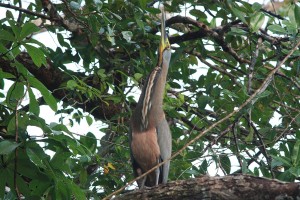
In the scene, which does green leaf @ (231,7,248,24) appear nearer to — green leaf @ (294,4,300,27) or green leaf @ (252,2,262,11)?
green leaf @ (252,2,262,11)

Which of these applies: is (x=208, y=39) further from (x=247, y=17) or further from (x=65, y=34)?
(x=65, y=34)

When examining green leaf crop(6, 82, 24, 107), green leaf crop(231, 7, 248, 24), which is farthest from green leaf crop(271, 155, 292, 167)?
green leaf crop(6, 82, 24, 107)

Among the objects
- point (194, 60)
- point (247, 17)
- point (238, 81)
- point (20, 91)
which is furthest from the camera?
point (194, 60)

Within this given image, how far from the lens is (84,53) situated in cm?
520

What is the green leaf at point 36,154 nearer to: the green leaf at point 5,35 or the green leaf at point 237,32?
the green leaf at point 5,35

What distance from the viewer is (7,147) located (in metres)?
3.06

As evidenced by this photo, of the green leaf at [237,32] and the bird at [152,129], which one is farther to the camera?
the bird at [152,129]

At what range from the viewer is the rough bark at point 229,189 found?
277 centimetres

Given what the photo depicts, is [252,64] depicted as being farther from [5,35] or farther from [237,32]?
[5,35]

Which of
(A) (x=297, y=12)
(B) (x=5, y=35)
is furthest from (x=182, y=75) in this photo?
(B) (x=5, y=35)

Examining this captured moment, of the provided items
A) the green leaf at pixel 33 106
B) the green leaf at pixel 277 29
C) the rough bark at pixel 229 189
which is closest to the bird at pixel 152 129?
the green leaf at pixel 277 29

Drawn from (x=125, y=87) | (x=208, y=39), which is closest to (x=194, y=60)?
(x=208, y=39)

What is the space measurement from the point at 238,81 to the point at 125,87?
94cm

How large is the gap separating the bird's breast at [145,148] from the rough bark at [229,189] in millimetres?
1481
